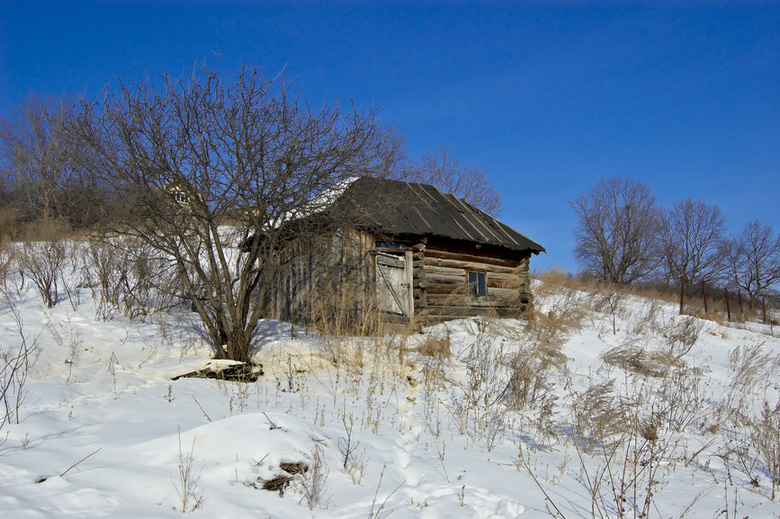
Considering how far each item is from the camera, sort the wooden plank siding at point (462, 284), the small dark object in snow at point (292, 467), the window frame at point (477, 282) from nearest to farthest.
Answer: the small dark object in snow at point (292, 467) → the wooden plank siding at point (462, 284) → the window frame at point (477, 282)

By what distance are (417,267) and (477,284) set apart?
2.62 meters

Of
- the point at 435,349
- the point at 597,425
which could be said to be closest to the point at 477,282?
the point at 435,349

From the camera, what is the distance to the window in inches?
550

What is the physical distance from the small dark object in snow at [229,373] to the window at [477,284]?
8230 millimetres

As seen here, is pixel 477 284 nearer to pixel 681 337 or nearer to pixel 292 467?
pixel 681 337

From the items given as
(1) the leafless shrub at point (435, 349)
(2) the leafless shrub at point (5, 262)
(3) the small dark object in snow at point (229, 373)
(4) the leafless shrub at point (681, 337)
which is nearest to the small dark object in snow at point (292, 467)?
(3) the small dark object in snow at point (229, 373)

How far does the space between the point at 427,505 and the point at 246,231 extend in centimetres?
549

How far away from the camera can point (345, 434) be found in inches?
175

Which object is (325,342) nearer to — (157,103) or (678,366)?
(157,103)

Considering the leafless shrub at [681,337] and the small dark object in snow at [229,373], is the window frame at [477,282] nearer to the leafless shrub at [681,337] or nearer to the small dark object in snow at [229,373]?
the leafless shrub at [681,337]

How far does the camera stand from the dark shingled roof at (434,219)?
1020cm

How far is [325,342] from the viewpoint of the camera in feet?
26.8

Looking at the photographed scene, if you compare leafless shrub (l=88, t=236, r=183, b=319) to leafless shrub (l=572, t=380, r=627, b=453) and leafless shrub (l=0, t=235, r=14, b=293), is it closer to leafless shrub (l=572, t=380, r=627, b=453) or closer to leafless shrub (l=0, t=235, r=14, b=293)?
leafless shrub (l=0, t=235, r=14, b=293)

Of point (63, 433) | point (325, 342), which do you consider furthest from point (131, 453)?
point (325, 342)
